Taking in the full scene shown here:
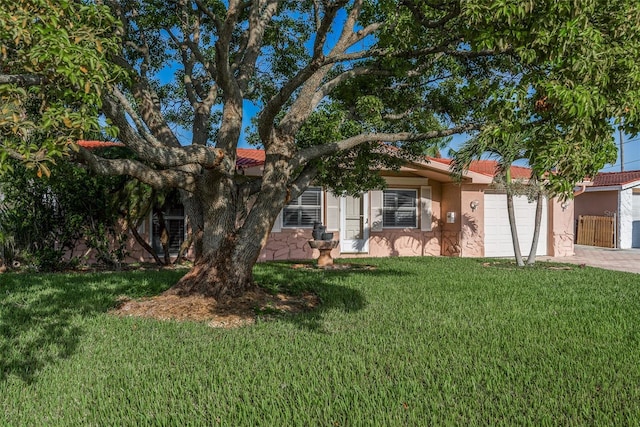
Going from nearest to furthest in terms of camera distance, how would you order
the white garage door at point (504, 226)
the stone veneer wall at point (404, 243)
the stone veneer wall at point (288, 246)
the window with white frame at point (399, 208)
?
1. the stone veneer wall at point (288, 246)
2. the stone veneer wall at point (404, 243)
3. the window with white frame at point (399, 208)
4. the white garage door at point (504, 226)

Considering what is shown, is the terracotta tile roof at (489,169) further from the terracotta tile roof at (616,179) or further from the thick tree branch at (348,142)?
the thick tree branch at (348,142)

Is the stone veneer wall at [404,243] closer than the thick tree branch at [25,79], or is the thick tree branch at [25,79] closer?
the thick tree branch at [25,79]

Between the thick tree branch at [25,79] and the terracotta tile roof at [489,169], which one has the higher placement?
the terracotta tile roof at [489,169]

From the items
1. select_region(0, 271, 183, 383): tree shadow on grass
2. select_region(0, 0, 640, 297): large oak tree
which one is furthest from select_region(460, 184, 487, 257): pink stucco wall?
select_region(0, 271, 183, 383): tree shadow on grass

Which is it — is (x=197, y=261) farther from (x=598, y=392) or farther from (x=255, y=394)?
(x=598, y=392)

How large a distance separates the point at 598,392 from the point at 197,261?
18.6 ft

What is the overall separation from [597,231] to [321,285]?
17.9 m

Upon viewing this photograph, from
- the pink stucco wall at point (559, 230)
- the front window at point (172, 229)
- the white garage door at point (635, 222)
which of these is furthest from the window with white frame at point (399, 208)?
the white garage door at point (635, 222)

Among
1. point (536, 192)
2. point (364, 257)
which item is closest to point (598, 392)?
point (536, 192)

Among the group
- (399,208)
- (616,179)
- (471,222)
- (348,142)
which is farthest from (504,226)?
(348,142)

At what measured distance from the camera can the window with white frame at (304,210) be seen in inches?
564

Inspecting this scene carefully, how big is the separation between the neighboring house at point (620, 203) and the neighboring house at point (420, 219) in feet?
14.1

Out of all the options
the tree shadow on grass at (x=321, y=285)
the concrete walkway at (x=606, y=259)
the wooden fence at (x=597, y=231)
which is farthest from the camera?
the wooden fence at (x=597, y=231)

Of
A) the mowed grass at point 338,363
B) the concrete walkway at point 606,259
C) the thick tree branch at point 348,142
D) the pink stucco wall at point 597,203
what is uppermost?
the thick tree branch at point 348,142
